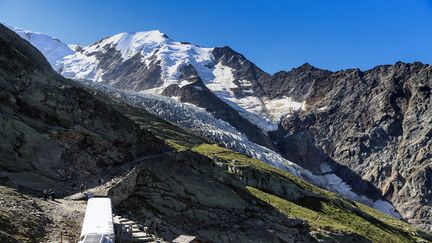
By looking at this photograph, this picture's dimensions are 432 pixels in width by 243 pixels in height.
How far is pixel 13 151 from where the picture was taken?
5403cm

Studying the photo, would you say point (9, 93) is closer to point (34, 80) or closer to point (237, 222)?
point (34, 80)

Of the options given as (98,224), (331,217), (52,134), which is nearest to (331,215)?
(331,217)

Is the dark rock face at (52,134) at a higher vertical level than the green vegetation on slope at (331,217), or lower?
higher

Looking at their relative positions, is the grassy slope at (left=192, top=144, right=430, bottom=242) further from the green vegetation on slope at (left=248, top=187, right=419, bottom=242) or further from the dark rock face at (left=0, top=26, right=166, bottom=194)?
the dark rock face at (left=0, top=26, right=166, bottom=194)

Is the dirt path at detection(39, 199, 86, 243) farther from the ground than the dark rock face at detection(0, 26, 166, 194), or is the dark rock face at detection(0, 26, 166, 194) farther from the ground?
the dark rock face at detection(0, 26, 166, 194)

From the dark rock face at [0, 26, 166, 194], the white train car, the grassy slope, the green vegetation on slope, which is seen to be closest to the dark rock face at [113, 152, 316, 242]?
the dark rock face at [0, 26, 166, 194]

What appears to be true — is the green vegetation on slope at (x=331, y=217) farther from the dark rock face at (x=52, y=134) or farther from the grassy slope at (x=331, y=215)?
the dark rock face at (x=52, y=134)

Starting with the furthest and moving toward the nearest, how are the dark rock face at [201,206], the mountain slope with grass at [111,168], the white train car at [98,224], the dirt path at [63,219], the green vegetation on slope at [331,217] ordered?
the green vegetation on slope at [331,217] < the dark rock face at [201,206] < the mountain slope with grass at [111,168] < the dirt path at [63,219] < the white train car at [98,224]

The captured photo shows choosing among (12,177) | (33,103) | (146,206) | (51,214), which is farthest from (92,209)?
(33,103)

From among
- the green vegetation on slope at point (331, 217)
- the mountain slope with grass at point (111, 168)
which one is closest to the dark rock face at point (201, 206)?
the mountain slope with grass at point (111, 168)

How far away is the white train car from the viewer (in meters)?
25.3

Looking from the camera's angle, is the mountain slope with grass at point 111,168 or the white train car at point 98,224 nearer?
the white train car at point 98,224

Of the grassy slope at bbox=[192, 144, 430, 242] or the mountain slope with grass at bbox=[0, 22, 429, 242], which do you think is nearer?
the mountain slope with grass at bbox=[0, 22, 429, 242]

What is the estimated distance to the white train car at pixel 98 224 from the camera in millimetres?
25266
